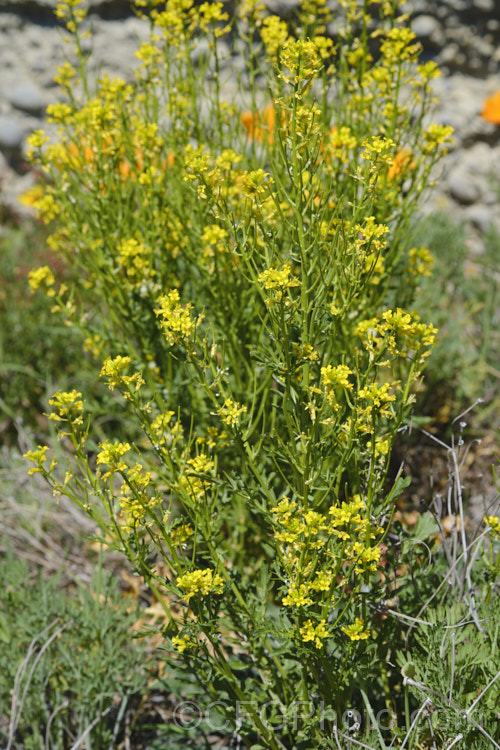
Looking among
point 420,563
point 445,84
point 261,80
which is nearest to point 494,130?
point 445,84

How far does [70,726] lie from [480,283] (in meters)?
3.63

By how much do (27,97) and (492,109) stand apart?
3774 millimetres

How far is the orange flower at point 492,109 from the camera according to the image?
488 cm

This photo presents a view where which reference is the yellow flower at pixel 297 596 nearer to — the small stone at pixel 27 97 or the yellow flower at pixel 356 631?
the yellow flower at pixel 356 631

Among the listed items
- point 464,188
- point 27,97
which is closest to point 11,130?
point 27,97

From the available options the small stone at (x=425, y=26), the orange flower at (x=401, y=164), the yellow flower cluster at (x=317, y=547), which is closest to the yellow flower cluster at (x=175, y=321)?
the yellow flower cluster at (x=317, y=547)

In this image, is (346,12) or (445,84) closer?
(346,12)

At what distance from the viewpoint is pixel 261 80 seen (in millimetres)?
4590

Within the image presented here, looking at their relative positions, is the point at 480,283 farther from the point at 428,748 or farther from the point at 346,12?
the point at 428,748

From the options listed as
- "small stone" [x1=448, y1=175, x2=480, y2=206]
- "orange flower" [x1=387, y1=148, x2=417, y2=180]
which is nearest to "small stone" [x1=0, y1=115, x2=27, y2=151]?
"small stone" [x1=448, y1=175, x2=480, y2=206]

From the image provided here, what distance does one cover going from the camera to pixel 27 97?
5293 millimetres

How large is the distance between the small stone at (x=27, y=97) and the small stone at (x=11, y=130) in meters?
→ 0.13

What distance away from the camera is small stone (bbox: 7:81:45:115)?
528cm

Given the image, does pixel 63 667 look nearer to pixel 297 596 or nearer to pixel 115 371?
pixel 297 596
